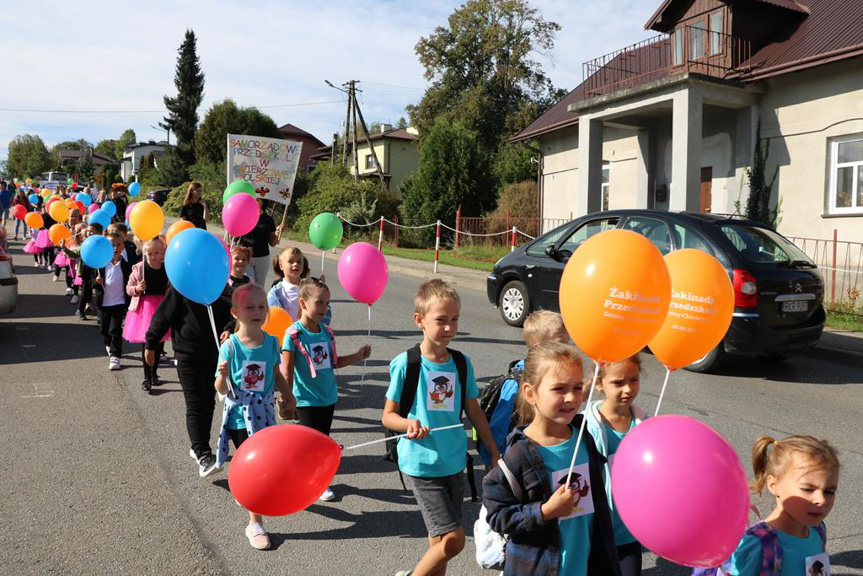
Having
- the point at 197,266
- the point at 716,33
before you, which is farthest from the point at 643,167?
the point at 197,266

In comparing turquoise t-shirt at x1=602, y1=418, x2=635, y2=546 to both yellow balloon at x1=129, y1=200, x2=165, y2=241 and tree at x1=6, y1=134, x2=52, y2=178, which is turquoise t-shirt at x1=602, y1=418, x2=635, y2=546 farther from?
tree at x1=6, y1=134, x2=52, y2=178

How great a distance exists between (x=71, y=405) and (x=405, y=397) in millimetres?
4297

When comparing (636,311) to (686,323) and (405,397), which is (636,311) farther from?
(405,397)

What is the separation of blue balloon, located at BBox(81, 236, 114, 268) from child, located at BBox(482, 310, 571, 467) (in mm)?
5776

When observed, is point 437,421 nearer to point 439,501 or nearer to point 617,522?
point 439,501

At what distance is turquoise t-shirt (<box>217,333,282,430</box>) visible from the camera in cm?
395

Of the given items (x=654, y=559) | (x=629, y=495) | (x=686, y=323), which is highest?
(x=686, y=323)

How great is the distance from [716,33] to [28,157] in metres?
107

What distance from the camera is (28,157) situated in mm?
100500

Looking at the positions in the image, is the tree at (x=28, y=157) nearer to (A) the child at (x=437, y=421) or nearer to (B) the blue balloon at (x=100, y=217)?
(B) the blue balloon at (x=100, y=217)

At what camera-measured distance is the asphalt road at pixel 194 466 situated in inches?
136

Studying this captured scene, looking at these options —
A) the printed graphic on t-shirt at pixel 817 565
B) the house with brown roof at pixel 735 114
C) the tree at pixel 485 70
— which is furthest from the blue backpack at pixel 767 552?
the tree at pixel 485 70

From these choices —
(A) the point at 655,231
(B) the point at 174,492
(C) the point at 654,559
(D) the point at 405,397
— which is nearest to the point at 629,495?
(D) the point at 405,397

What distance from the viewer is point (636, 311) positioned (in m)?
2.50
